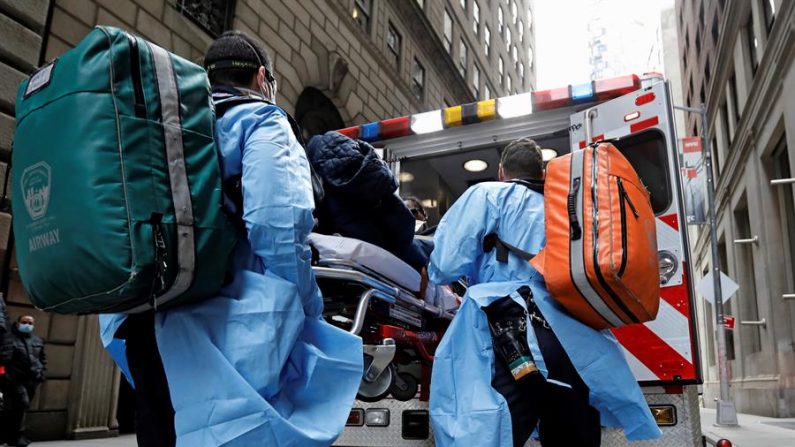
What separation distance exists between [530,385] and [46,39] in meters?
8.24

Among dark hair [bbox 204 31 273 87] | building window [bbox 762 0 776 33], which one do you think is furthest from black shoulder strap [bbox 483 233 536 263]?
building window [bbox 762 0 776 33]

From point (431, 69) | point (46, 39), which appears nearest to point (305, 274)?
point (46, 39)

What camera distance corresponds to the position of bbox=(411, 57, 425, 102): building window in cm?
2077

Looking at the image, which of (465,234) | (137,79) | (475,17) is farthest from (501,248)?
(475,17)

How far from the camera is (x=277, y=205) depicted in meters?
2.05

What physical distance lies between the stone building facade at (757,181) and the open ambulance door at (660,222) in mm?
11397

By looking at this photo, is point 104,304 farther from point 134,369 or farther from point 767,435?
point 767,435

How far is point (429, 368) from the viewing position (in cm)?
387

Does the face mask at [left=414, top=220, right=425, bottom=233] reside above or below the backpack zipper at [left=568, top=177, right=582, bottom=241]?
above

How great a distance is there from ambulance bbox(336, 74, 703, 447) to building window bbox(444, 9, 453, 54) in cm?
1926

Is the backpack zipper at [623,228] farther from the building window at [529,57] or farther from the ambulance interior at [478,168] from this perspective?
the building window at [529,57]

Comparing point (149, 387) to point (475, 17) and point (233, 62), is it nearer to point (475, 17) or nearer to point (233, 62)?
point (233, 62)

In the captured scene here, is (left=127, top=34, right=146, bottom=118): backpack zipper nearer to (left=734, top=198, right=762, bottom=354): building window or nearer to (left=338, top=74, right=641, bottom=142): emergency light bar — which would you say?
(left=338, top=74, right=641, bottom=142): emergency light bar

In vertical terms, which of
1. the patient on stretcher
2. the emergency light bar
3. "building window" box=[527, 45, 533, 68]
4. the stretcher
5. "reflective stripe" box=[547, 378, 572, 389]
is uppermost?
"building window" box=[527, 45, 533, 68]
